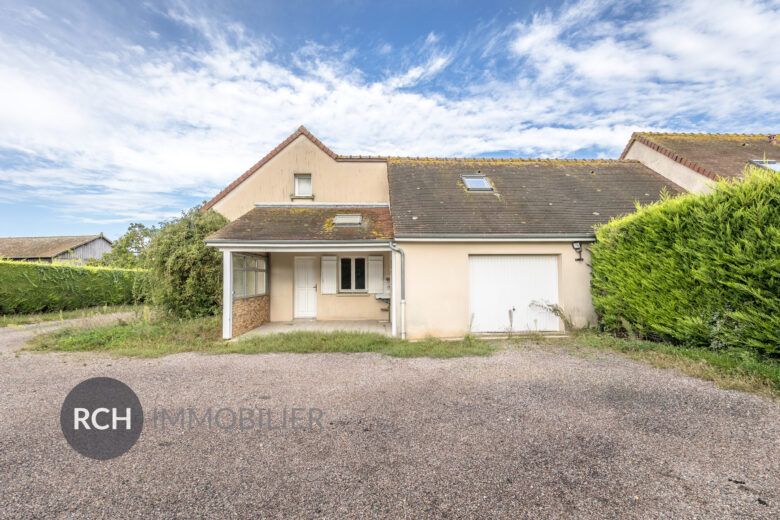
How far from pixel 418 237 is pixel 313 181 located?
5.86 meters

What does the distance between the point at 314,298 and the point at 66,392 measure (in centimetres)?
658

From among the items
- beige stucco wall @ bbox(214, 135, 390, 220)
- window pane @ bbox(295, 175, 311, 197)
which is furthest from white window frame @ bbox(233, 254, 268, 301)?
window pane @ bbox(295, 175, 311, 197)

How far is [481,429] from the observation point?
10.8ft

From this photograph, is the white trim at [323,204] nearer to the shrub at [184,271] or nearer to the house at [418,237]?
the house at [418,237]

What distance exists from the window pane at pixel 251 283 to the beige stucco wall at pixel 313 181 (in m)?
3.33

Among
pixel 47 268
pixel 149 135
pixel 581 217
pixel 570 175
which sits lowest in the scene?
pixel 47 268

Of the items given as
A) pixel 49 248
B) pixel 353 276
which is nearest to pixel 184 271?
pixel 353 276

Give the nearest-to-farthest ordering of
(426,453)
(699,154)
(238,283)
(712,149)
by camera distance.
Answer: (426,453)
(238,283)
(699,154)
(712,149)

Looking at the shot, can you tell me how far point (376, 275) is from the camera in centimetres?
1081

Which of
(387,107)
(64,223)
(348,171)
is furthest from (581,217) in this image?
(64,223)

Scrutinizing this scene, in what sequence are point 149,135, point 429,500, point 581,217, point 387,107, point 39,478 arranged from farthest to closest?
point 149,135
point 387,107
point 581,217
point 39,478
point 429,500

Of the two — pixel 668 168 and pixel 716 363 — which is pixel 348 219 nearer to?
pixel 716 363

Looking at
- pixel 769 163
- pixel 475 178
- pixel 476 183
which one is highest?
pixel 769 163

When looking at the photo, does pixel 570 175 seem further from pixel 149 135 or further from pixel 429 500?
pixel 149 135
